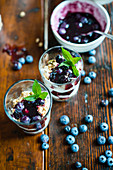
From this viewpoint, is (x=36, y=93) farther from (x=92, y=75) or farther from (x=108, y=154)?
(x=108, y=154)

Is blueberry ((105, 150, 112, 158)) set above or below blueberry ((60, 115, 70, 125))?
below

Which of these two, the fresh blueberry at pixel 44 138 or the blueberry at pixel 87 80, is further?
the blueberry at pixel 87 80

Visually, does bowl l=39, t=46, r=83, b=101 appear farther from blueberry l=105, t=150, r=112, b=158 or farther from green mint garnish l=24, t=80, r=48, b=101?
blueberry l=105, t=150, r=112, b=158

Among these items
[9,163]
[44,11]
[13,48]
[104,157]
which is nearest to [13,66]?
[13,48]

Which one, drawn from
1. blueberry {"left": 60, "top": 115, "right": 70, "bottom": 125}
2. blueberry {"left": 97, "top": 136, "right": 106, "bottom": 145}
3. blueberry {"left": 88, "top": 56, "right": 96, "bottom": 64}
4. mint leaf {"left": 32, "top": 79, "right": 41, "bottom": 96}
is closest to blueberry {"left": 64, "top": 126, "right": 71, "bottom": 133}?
blueberry {"left": 60, "top": 115, "right": 70, "bottom": 125}

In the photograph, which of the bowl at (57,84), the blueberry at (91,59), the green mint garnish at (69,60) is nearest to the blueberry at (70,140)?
the bowl at (57,84)

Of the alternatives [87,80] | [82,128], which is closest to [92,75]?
[87,80]

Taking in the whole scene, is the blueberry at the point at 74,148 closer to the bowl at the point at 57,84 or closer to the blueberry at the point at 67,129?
the blueberry at the point at 67,129
